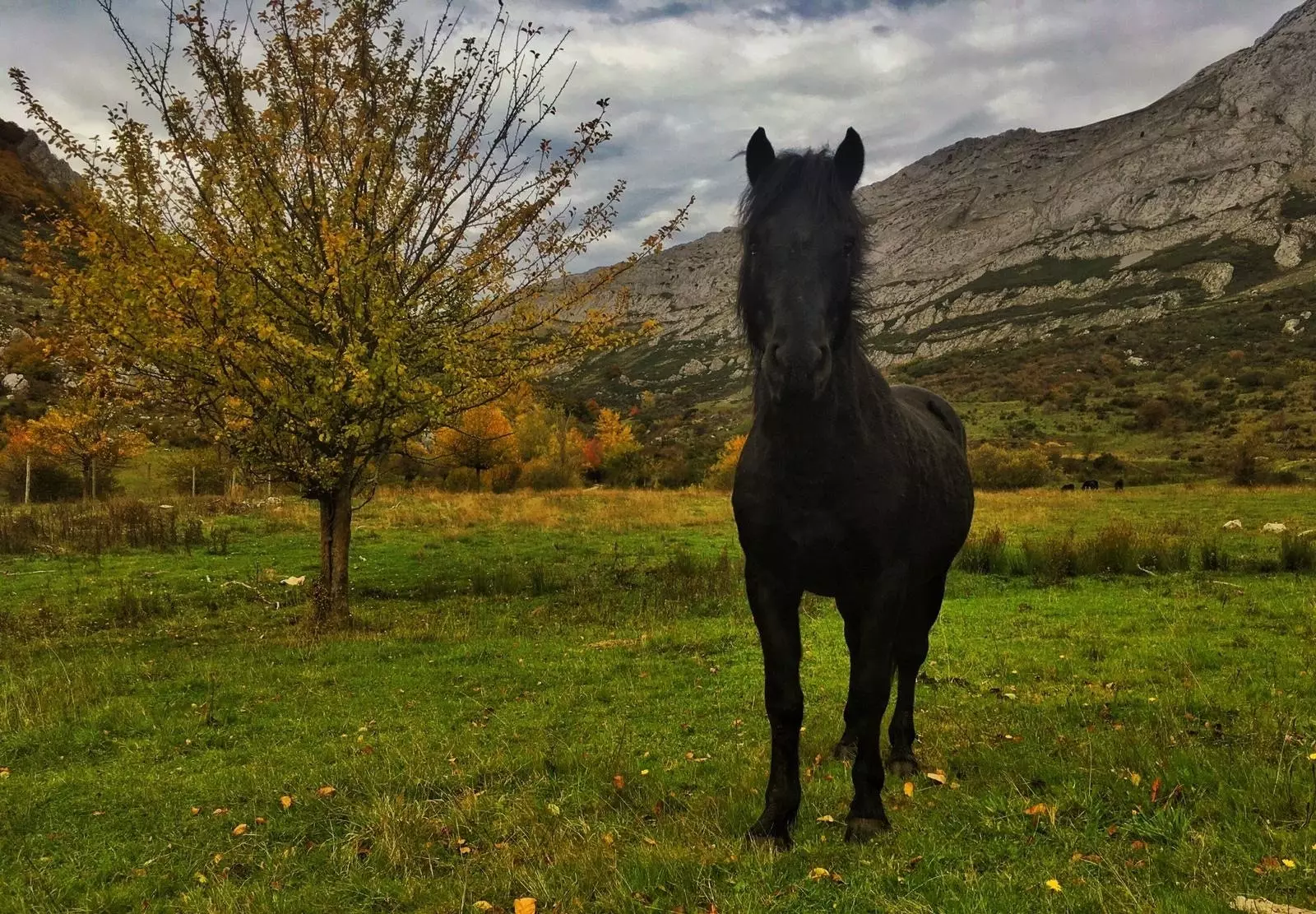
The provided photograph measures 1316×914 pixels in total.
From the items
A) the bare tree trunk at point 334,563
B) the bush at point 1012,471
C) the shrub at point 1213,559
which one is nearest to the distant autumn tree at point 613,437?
the bush at point 1012,471

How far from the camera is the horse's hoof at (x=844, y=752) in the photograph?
217 inches

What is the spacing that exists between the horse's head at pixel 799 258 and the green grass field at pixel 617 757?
2.54 meters

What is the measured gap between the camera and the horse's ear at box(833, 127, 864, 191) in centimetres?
391

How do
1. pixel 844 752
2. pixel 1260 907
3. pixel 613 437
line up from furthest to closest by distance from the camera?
pixel 613 437 → pixel 844 752 → pixel 1260 907

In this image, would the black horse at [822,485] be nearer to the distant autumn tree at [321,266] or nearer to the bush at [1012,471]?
the distant autumn tree at [321,266]

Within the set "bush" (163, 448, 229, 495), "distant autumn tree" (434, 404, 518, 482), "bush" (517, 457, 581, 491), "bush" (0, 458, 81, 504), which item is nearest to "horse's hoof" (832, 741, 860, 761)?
"distant autumn tree" (434, 404, 518, 482)

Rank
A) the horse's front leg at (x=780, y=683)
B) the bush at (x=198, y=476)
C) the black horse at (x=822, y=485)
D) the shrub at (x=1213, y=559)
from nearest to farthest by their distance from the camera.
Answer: the black horse at (x=822, y=485), the horse's front leg at (x=780, y=683), the shrub at (x=1213, y=559), the bush at (x=198, y=476)

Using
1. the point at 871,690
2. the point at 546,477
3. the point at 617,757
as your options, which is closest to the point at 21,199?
the point at 617,757

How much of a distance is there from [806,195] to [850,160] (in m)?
0.54

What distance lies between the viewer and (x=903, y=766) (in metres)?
5.18

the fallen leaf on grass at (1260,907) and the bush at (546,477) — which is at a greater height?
the fallen leaf on grass at (1260,907)

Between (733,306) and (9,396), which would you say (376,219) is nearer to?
(733,306)

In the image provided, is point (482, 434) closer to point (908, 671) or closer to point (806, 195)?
point (908, 671)

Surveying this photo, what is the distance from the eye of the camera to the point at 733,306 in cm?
386
